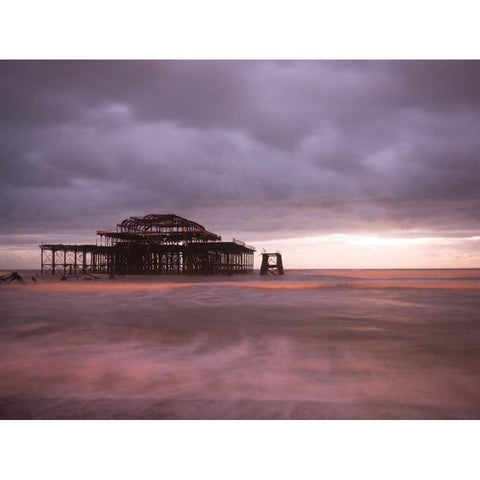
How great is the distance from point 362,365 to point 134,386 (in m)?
2.83

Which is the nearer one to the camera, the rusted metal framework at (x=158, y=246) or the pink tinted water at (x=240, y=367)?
the pink tinted water at (x=240, y=367)

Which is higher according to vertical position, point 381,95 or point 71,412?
point 381,95

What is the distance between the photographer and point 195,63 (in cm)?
895

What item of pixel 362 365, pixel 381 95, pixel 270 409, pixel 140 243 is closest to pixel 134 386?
pixel 270 409

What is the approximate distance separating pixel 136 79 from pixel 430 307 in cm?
994

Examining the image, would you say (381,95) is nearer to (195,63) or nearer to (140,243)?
(195,63)

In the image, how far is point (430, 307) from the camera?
12.2 m

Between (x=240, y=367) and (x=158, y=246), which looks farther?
(x=158, y=246)

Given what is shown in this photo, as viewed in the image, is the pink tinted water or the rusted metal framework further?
the rusted metal framework

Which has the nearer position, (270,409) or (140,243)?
(270,409)
